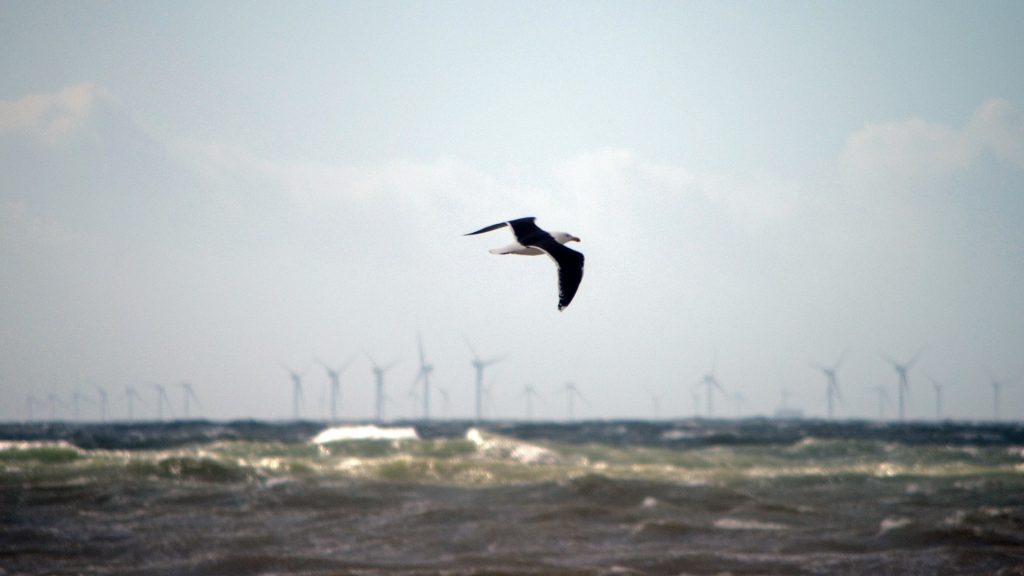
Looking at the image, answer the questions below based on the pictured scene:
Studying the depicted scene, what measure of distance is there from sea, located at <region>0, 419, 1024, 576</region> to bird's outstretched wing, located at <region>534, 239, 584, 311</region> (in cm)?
539

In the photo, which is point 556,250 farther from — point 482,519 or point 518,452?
point 518,452

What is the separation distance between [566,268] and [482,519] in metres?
8.98

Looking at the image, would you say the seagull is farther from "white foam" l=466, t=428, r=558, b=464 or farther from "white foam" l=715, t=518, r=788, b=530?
"white foam" l=466, t=428, r=558, b=464

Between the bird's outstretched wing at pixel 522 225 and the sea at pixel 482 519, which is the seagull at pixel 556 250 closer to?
the bird's outstretched wing at pixel 522 225

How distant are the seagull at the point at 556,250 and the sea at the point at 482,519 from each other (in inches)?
198

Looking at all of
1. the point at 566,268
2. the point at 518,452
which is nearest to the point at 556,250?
the point at 566,268

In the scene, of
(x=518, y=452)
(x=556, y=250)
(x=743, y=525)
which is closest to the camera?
(x=556, y=250)

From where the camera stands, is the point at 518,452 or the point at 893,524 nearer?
the point at 893,524

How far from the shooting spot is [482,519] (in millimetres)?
17109

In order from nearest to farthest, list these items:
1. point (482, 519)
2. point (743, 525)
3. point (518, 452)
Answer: point (743, 525) < point (482, 519) < point (518, 452)

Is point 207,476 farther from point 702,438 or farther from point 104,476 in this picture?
point 702,438

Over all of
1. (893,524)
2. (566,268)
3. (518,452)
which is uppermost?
(566,268)

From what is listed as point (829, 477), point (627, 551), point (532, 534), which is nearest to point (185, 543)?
point (532, 534)

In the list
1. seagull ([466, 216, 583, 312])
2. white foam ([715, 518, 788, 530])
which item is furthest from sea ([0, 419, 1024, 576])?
seagull ([466, 216, 583, 312])
